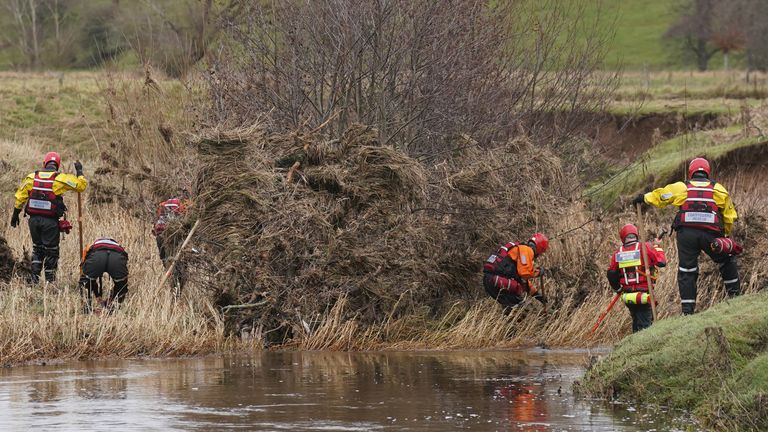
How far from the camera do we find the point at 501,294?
17422 mm

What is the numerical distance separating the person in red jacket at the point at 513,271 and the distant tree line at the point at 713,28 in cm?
5251

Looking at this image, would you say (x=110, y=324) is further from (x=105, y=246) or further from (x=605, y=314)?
(x=605, y=314)

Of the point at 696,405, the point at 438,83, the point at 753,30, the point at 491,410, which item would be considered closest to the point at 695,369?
the point at 696,405

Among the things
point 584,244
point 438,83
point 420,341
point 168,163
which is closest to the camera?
point 420,341

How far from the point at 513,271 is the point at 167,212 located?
4.65m

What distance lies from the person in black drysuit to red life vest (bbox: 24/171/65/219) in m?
2.29

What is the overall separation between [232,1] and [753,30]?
157ft

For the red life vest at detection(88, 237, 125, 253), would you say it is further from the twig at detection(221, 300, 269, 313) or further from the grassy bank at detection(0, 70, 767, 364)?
the twig at detection(221, 300, 269, 313)

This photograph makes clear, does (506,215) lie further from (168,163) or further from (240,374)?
(168,163)

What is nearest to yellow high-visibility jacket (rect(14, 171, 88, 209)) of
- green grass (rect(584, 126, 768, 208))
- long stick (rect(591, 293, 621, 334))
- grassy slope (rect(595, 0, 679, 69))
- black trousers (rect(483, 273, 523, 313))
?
black trousers (rect(483, 273, 523, 313))

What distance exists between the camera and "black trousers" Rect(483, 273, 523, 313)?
17391 mm

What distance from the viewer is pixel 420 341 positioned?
17062mm

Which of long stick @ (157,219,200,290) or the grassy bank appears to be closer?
the grassy bank

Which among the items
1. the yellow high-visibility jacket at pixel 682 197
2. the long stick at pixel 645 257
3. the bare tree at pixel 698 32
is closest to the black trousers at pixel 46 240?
the long stick at pixel 645 257
